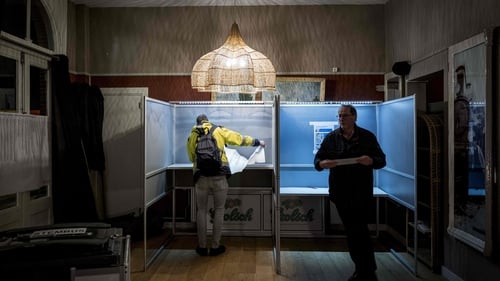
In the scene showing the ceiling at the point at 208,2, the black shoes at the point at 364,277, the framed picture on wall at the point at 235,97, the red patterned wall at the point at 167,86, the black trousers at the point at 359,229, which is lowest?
the black shoes at the point at 364,277

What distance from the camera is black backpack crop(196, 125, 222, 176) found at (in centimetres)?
468

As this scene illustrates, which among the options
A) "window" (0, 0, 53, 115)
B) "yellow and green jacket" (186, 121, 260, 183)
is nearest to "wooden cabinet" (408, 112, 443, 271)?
"yellow and green jacket" (186, 121, 260, 183)

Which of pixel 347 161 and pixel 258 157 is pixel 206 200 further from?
pixel 347 161

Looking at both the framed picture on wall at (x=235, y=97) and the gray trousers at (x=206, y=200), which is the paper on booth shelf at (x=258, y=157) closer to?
the gray trousers at (x=206, y=200)

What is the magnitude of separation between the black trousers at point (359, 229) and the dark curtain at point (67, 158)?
2.95 m

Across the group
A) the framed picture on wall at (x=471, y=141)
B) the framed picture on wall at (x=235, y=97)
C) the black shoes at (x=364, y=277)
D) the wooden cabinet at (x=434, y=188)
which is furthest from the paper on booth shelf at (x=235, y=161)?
the framed picture on wall at (x=471, y=141)

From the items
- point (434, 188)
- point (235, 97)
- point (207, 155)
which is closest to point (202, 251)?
point (207, 155)

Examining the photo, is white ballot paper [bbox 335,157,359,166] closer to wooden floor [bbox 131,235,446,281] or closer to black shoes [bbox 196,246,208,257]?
wooden floor [bbox 131,235,446,281]

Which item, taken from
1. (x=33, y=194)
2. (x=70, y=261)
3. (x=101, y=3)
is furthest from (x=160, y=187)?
(x=70, y=261)

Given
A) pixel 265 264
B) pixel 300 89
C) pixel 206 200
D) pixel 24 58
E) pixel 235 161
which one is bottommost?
pixel 265 264

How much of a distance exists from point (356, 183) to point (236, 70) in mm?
1632

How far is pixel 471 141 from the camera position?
3.48m

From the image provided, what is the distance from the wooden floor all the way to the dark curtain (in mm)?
1114

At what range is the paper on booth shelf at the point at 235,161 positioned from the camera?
5.25 m
